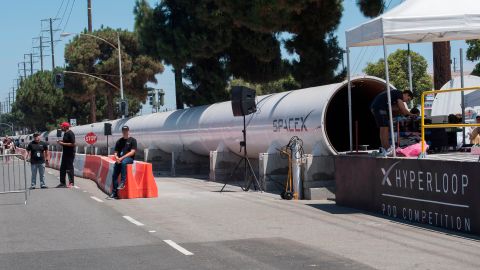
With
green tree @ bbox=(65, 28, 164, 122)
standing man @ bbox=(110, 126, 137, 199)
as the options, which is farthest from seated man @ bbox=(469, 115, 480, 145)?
green tree @ bbox=(65, 28, 164, 122)

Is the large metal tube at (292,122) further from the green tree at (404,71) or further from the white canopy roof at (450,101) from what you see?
the green tree at (404,71)

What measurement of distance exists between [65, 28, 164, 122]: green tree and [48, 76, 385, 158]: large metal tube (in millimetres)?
36695

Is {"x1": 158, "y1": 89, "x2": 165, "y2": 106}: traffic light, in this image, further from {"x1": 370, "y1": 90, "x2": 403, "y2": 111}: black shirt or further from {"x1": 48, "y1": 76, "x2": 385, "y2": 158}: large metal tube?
{"x1": 370, "y1": 90, "x2": 403, "y2": 111}: black shirt

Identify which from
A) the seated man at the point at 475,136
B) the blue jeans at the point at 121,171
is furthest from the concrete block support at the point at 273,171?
the seated man at the point at 475,136

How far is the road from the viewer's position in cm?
871

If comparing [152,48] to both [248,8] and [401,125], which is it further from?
[401,125]

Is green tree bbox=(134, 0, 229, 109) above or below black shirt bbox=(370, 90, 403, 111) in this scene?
above

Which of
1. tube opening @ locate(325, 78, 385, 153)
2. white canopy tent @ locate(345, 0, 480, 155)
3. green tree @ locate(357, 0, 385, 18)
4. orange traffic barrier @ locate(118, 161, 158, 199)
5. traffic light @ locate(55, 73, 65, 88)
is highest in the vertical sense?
green tree @ locate(357, 0, 385, 18)

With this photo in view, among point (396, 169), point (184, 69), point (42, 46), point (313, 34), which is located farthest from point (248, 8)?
point (42, 46)

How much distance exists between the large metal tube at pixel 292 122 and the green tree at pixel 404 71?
39.2m

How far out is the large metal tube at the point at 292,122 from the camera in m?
17.5

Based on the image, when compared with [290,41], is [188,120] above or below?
below

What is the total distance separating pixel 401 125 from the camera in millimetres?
14594

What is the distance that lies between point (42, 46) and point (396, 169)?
115 meters
